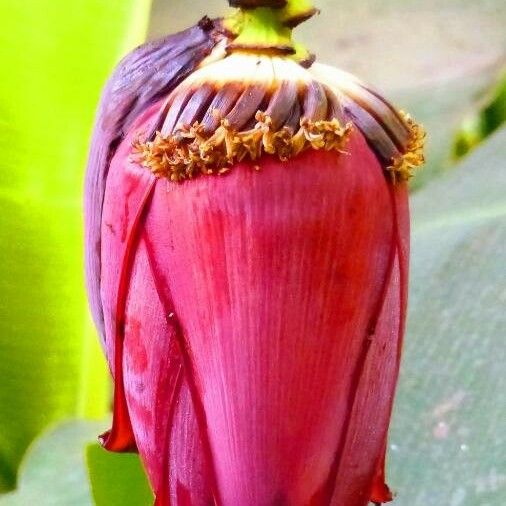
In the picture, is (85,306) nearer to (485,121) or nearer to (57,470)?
(57,470)

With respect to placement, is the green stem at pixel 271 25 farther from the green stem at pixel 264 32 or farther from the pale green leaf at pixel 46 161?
the pale green leaf at pixel 46 161

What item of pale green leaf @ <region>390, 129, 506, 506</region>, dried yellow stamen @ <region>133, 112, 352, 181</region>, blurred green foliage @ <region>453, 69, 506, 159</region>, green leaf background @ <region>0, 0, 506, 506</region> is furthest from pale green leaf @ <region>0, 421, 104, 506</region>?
blurred green foliage @ <region>453, 69, 506, 159</region>

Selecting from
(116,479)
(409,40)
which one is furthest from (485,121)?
(116,479)

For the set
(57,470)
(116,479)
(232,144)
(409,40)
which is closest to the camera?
(232,144)

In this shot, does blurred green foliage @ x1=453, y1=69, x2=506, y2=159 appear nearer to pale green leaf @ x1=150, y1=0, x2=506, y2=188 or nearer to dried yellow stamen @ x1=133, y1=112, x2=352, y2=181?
pale green leaf @ x1=150, y1=0, x2=506, y2=188

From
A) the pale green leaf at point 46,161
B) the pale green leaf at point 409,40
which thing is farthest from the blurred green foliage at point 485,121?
the pale green leaf at point 46,161

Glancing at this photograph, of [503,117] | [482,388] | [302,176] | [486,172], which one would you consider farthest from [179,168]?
[503,117]
